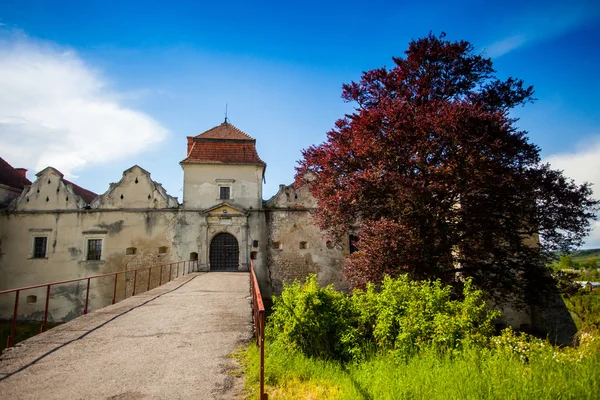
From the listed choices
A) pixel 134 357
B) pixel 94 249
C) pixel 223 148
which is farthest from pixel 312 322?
pixel 94 249

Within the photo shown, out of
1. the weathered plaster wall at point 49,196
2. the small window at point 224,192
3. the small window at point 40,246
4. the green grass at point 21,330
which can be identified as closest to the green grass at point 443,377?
the small window at point 224,192

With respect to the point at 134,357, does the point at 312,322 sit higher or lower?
higher

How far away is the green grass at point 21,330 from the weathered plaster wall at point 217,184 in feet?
30.4

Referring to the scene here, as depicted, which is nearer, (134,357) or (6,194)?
(134,357)

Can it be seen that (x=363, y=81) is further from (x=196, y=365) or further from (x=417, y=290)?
(x=196, y=365)

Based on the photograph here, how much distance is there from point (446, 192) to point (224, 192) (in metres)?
13.4

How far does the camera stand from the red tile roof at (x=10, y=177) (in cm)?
1986

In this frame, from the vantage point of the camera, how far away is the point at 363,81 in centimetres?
1140

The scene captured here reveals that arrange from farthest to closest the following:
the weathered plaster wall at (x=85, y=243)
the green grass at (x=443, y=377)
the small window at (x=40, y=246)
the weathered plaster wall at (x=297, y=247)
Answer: the small window at (x=40, y=246) → the weathered plaster wall at (x=297, y=247) → the weathered plaster wall at (x=85, y=243) → the green grass at (x=443, y=377)

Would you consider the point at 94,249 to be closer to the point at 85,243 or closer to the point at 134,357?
the point at 85,243

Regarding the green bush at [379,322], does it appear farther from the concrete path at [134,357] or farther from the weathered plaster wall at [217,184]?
the weathered plaster wall at [217,184]

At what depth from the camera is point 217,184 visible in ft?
63.3

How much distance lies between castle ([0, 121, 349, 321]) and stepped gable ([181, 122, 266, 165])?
0.13 meters

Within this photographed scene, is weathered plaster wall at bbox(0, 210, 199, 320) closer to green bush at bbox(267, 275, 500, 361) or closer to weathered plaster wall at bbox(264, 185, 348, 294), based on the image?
weathered plaster wall at bbox(264, 185, 348, 294)
